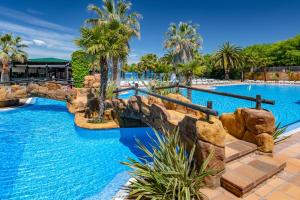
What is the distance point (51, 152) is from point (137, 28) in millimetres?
20238

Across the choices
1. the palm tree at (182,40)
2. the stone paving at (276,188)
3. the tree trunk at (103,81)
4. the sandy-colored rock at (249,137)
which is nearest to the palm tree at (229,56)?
the palm tree at (182,40)

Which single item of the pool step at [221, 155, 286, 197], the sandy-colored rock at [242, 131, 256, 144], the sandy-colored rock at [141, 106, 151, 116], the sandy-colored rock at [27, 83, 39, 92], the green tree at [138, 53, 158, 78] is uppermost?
the green tree at [138, 53, 158, 78]

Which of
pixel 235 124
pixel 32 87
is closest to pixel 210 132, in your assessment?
pixel 235 124

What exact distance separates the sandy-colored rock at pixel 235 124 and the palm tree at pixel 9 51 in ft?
87.5

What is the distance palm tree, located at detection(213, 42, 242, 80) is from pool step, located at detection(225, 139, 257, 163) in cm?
4730

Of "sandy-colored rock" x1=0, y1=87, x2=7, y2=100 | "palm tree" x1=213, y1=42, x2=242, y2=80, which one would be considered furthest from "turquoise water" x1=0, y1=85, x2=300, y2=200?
"palm tree" x1=213, y1=42, x2=242, y2=80

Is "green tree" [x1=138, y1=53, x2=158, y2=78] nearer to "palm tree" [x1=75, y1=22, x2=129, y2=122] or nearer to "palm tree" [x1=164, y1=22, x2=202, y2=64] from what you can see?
"palm tree" [x1=164, y1=22, x2=202, y2=64]

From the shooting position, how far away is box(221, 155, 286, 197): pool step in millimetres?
3877

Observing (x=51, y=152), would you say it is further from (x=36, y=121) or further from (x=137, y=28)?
(x=137, y=28)

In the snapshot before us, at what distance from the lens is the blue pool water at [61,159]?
590cm

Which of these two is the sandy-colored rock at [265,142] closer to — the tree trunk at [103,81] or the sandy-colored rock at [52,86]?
the tree trunk at [103,81]

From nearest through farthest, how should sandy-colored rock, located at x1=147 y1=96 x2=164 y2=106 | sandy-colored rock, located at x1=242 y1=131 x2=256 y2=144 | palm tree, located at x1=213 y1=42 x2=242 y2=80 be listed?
sandy-colored rock, located at x1=242 y1=131 x2=256 y2=144 → sandy-colored rock, located at x1=147 y1=96 x2=164 y2=106 → palm tree, located at x1=213 y1=42 x2=242 y2=80

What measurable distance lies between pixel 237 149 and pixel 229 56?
4893 centimetres

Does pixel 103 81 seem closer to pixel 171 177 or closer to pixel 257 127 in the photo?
pixel 257 127
